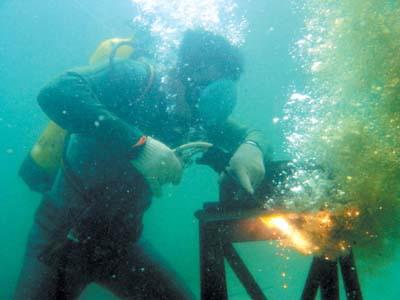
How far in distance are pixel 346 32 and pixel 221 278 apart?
2.22m

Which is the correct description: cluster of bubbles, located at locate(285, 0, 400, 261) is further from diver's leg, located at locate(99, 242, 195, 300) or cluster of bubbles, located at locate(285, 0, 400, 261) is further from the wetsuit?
diver's leg, located at locate(99, 242, 195, 300)

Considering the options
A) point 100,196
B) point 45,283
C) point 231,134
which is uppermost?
point 231,134

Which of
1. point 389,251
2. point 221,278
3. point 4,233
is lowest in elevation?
point 221,278

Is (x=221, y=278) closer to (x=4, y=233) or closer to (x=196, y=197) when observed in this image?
(x=196, y=197)

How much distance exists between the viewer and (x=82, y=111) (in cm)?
241

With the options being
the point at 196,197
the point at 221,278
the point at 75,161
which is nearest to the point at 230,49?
the point at 75,161

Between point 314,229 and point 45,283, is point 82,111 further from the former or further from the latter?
point 314,229

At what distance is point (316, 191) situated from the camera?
2.20m

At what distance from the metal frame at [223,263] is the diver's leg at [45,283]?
1.03 m

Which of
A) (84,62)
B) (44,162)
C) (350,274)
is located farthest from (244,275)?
(84,62)

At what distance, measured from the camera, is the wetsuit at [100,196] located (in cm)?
244

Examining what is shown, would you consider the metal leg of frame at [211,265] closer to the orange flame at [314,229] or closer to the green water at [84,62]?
the orange flame at [314,229]

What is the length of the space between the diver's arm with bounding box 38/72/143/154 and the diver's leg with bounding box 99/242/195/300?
1.02 m

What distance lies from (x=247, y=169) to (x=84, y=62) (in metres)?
30.3
